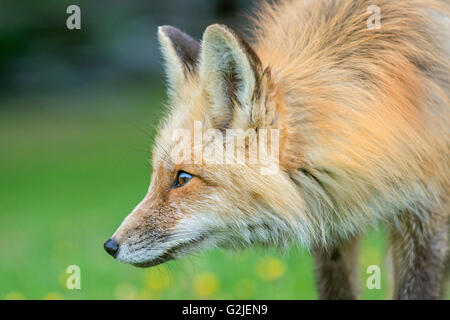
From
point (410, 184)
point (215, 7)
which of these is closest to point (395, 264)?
point (410, 184)

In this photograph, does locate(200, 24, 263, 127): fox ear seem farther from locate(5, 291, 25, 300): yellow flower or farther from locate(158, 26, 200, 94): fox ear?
locate(5, 291, 25, 300): yellow flower

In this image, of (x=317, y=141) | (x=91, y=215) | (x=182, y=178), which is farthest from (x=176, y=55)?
(x=91, y=215)

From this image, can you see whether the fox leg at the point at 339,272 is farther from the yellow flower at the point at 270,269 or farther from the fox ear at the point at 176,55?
the fox ear at the point at 176,55

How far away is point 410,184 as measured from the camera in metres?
4.48

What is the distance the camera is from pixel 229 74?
13.7 ft

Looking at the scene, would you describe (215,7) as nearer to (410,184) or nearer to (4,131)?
(4,131)

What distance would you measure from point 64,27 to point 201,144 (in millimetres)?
16089

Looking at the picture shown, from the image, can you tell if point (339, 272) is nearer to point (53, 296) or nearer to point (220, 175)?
point (220, 175)

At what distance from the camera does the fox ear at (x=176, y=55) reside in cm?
489

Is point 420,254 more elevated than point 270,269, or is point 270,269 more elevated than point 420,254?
point 270,269

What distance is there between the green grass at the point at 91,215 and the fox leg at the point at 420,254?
23.8 inches

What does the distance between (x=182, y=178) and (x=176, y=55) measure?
1.07 meters

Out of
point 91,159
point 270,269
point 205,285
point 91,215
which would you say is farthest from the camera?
point 91,159
